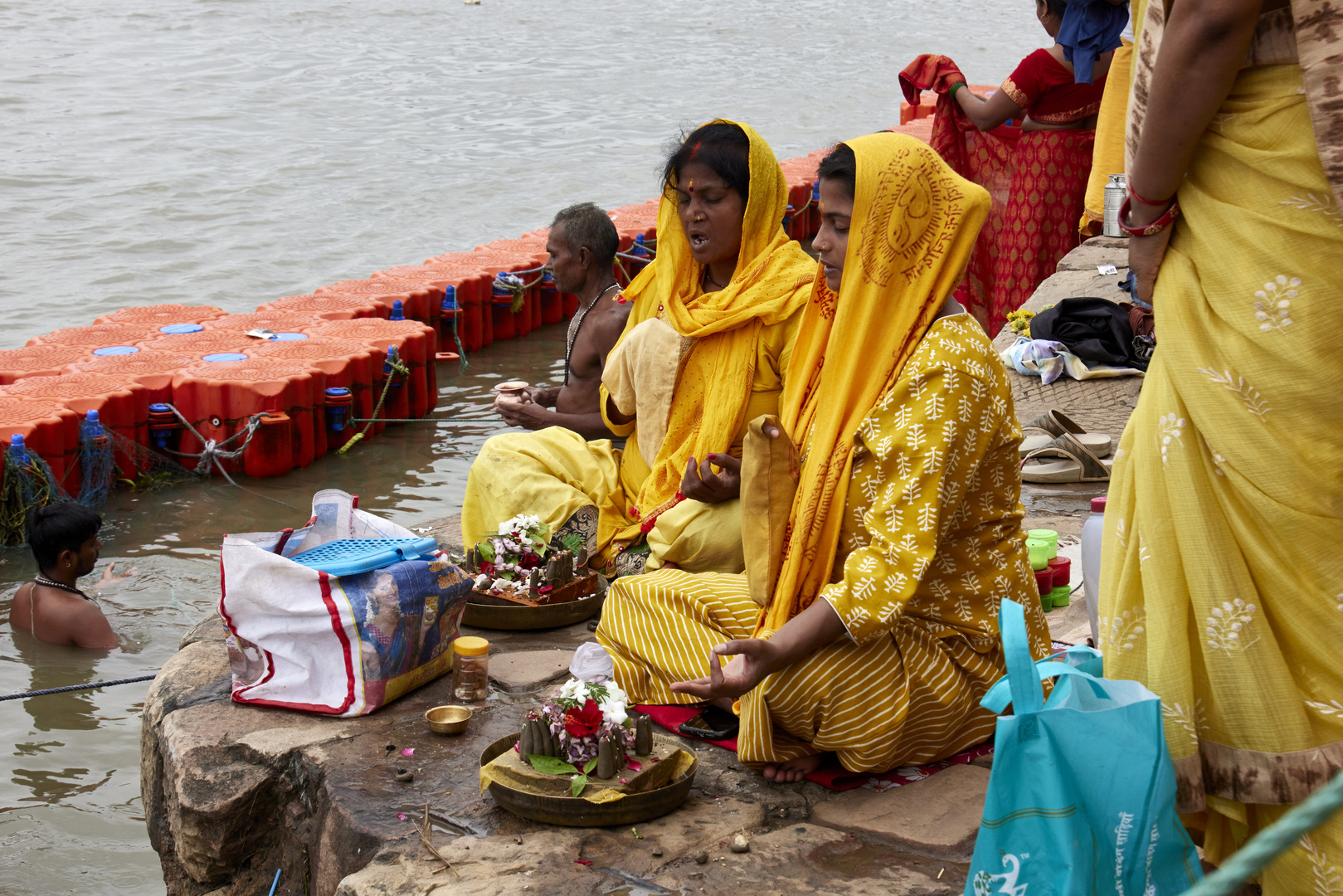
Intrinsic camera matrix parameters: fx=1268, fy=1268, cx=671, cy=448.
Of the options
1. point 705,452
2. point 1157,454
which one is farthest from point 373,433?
point 1157,454

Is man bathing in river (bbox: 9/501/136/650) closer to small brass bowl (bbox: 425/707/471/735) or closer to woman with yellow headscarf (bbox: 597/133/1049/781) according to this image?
small brass bowl (bbox: 425/707/471/735)

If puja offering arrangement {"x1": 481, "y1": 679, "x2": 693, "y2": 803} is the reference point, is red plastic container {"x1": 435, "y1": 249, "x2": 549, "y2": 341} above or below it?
below

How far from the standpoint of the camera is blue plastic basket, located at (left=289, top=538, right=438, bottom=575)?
128 inches

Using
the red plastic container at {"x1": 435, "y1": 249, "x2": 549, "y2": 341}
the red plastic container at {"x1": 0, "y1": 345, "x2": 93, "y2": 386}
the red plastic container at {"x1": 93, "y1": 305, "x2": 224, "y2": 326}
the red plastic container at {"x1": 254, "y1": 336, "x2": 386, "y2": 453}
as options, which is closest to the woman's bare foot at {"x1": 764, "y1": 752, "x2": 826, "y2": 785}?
the red plastic container at {"x1": 254, "y1": 336, "x2": 386, "y2": 453}

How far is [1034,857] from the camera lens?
1.90 metres

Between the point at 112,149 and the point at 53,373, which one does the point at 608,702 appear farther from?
the point at 112,149

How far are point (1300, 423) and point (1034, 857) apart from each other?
2.48 feet

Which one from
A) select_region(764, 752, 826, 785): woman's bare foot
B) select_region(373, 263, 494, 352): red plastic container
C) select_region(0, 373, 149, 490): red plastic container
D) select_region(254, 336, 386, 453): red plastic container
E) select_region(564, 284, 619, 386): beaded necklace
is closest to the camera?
select_region(764, 752, 826, 785): woman's bare foot

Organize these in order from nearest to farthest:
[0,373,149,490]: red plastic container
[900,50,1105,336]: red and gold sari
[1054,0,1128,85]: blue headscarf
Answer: [1054,0,1128,85]: blue headscarf
[900,50,1105,336]: red and gold sari
[0,373,149,490]: red plastic container

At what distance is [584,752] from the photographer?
2754 mm

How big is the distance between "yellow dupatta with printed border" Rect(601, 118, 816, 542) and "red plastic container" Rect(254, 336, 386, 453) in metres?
4.15

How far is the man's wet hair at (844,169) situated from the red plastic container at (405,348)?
5828 millimetres

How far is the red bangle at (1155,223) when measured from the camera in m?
2.04

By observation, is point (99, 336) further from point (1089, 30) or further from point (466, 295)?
point (1089, 30)
